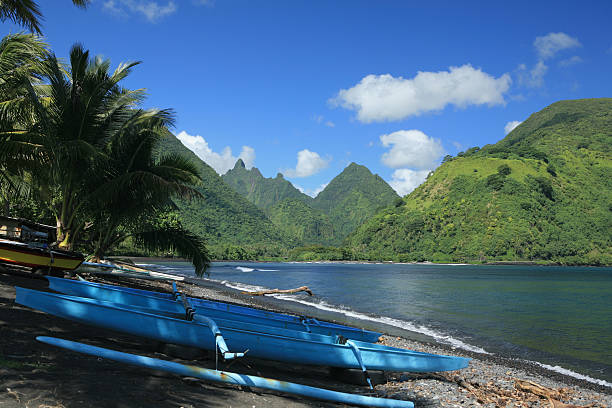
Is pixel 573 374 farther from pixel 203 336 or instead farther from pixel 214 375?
pixel 214 375

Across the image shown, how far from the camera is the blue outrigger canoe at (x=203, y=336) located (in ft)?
20.4

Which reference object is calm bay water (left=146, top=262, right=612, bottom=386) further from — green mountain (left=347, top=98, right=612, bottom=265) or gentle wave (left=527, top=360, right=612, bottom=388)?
green mountain (left=347, top=98, right=612, bottom=265)

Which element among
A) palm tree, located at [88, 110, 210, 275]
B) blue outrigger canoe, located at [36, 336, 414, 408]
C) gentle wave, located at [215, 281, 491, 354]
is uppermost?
palm tree, located at [88, 110, 210, 275]

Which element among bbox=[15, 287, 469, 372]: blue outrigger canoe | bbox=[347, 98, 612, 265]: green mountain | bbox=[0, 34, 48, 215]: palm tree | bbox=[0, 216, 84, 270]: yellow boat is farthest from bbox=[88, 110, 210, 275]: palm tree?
bbox=[347, 98, 612, 265]: green mountain

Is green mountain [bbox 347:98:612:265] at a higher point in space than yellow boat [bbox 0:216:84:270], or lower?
higher

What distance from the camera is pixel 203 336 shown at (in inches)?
245

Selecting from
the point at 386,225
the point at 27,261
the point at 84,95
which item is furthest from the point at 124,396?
the point at 386,225

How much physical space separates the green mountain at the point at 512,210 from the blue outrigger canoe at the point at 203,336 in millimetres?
117661

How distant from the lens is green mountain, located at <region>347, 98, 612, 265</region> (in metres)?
111

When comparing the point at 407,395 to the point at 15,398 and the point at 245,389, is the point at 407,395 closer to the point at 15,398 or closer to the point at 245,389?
the point at 245,389

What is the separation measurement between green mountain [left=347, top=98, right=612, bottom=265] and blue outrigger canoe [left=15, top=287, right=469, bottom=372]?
4632 inches

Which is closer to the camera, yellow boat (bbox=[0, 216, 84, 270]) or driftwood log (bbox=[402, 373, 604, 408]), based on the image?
driftwood log (bbox=[402, 373, 604, 408])

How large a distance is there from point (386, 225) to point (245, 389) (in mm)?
151517

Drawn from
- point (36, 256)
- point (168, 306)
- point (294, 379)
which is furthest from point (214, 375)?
point (36, 256)
